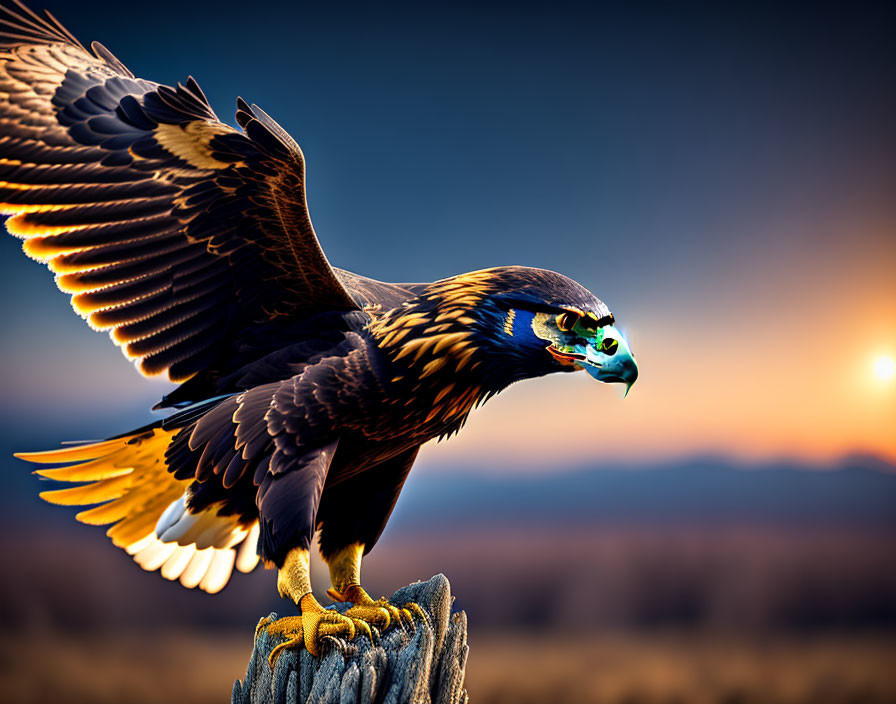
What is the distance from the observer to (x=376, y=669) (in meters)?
3.07

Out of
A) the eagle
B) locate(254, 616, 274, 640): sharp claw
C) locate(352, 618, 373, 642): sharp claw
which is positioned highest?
the eagle

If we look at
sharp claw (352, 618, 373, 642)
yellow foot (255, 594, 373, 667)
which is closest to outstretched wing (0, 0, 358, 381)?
yellow foot (255, 594, 373, 667)

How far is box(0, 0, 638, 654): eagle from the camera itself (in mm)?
3240

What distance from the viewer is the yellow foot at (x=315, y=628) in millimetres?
3102

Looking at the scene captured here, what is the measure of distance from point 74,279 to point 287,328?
3.08 ft

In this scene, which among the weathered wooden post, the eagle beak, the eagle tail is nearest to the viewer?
the weathered wooden post

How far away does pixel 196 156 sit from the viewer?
11.1ft

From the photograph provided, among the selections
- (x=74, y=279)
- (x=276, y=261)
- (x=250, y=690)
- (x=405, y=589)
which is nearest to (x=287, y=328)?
(x=276, y=261)

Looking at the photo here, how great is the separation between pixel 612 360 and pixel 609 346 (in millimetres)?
58

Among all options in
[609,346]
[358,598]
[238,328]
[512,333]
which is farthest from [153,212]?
[609,346]

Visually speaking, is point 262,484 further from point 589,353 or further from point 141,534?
point 589,353

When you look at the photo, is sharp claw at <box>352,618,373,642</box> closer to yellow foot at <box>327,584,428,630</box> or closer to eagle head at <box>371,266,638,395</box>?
yellow foot at <box>327,584,428,630</box>

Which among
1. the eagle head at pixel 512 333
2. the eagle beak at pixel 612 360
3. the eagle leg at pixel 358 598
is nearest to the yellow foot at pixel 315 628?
the eagle leg at pixel 358 598

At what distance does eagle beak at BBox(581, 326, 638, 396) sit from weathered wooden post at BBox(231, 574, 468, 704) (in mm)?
1126
